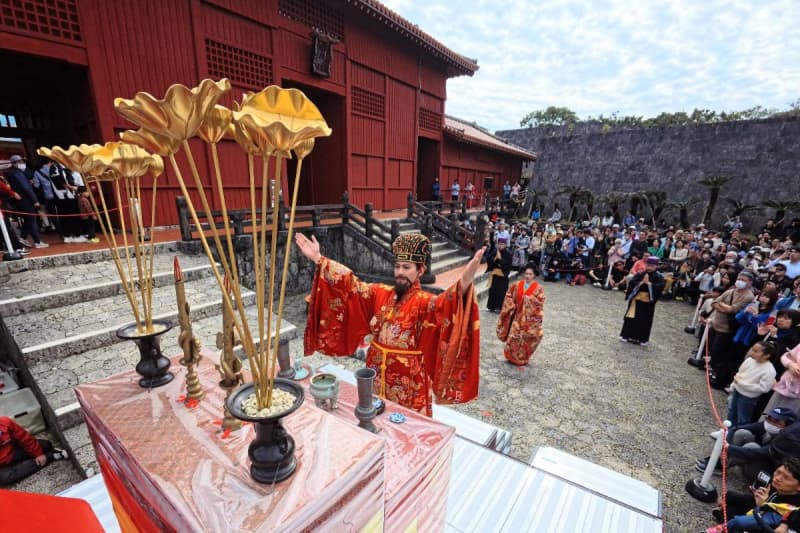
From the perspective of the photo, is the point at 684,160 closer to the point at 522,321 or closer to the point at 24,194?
the point at 522,321

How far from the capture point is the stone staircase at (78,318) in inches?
139

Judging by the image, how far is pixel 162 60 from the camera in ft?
23.3

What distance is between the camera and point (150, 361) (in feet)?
5.88

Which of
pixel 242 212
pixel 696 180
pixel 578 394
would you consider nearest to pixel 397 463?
pixel 578 394

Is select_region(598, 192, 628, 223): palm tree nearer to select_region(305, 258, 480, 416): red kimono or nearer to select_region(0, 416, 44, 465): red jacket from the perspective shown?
select_region(305, 258, 480, 416): red kimono

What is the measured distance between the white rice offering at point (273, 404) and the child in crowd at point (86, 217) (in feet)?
25.2

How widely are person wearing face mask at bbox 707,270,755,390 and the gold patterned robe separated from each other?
9.60 ft

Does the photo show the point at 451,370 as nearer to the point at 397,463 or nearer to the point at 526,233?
the point at 397,463

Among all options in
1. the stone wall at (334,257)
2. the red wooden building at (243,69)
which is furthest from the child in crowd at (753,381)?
the red wooden building at (243,69)

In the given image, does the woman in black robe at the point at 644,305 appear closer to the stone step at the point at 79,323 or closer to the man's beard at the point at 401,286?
the man's beard at the point at 401,286

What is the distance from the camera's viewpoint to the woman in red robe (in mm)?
5930

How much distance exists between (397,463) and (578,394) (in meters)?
4.64

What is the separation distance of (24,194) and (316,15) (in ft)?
25.8

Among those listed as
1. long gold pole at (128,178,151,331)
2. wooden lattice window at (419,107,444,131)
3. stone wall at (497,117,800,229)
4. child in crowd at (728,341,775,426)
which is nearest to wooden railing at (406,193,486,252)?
wooden lattice window at (419,107,444,131)
